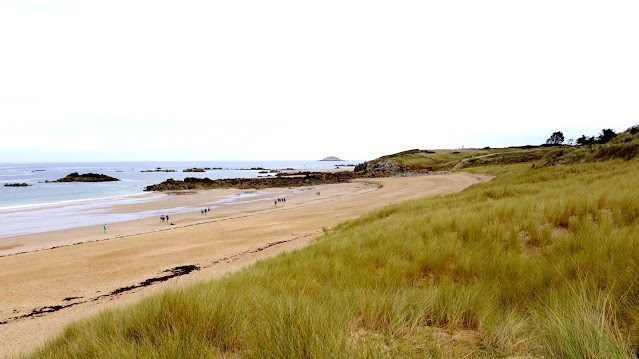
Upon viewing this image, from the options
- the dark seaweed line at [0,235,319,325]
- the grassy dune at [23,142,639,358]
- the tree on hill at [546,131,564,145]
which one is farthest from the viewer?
the tree on hill at [546,131,564,145]

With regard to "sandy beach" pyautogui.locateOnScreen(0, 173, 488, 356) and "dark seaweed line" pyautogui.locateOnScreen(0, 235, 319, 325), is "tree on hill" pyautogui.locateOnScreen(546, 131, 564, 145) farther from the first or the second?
"dark seaweed line" pyautogui.locateOnScreen(0, 235, 319, 325)

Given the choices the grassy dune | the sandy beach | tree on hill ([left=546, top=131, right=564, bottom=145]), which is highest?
tree on hill ([left=546, top=131, right=564, bottom=145])

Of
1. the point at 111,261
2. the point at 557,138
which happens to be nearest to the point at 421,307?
the point at 111,261

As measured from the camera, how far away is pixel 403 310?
3629mm

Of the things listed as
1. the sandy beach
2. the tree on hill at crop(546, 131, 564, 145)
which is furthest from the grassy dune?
the tree on hill at crop(546, 131, 564, 145)

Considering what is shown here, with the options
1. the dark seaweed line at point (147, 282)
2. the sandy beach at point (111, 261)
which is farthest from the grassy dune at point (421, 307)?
the dark seaweed line at point (147, 282)

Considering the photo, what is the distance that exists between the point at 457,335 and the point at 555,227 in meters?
5.42

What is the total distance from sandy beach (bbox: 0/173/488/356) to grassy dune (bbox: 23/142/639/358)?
221cm

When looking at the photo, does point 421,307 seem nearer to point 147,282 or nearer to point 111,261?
point 147,282

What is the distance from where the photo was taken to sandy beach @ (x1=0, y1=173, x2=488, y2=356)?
8.67 metres

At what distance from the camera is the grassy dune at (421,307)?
2.76 m

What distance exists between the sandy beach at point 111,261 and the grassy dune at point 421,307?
2213 mm

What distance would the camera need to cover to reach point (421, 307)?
143 inches

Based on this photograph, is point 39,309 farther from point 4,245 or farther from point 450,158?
point 450,158
